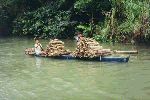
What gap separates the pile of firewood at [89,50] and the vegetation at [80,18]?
18.9 feet

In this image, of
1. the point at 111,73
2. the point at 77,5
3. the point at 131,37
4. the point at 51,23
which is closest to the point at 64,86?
the point at 111,73

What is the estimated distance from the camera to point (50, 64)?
2319cm

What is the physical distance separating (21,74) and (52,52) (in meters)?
4.49

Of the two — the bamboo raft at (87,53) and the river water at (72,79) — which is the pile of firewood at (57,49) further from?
the river water at (72,79)

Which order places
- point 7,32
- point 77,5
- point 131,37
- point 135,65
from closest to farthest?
point 135,65, point 131,37, point 77,5, point 7,32

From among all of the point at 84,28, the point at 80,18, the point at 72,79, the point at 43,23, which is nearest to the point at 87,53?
the point at 72,79

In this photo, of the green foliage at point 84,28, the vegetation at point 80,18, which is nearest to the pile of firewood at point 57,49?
the vegetation at point 80,18

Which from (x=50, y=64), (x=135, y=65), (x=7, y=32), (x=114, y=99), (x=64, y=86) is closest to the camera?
(x=114, y=99)

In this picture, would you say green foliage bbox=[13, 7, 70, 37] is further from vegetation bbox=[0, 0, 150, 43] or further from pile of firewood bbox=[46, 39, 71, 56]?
pile of firewood bbox=[46, 39, 71, 56]

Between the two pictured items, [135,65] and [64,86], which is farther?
[135,65]

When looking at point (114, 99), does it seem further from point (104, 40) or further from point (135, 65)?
point (104, 40)

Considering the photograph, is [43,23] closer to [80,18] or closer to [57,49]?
[80,18]

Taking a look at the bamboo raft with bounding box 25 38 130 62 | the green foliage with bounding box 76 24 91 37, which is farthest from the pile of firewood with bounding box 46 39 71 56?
the green foliage with bounding box 76 24 91 37

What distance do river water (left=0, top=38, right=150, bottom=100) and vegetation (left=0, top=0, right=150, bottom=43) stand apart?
2.95 m
